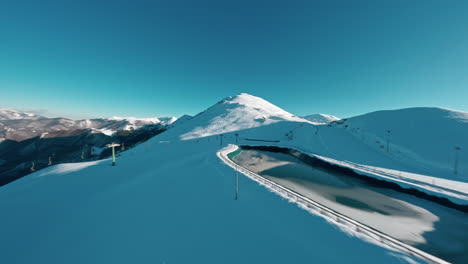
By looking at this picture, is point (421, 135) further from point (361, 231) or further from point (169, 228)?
point (169, 228)

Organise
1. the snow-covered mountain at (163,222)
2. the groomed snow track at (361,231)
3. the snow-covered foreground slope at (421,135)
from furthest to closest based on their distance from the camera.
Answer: the snow-covered foreground slope at (421,135), the snow-covered mountain at (163,222), the groomed snow track at (361,231)

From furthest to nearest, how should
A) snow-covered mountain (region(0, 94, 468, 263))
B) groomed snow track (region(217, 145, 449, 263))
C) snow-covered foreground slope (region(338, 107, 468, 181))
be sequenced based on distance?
1. snow-covered foreground slope (region(338, 107, 468, 181))
2. snow-covered mountain (region(0, 94, 468, 263))
3. groomed snow track (region(217, 145, 449, 263))

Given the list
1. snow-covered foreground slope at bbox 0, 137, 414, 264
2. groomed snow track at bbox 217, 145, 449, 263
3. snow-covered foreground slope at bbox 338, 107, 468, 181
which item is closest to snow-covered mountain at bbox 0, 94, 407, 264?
snow-covered foreground slope at bbox 0, 137, 414, 264

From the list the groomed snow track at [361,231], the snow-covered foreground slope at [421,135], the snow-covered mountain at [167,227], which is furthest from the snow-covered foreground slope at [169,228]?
the snow-covered foreground slope at [421,135]

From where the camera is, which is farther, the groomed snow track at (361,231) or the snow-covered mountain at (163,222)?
the snow-covered mountain at (163,222)

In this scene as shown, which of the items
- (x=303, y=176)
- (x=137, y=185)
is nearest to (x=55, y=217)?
(x=137, y=185)

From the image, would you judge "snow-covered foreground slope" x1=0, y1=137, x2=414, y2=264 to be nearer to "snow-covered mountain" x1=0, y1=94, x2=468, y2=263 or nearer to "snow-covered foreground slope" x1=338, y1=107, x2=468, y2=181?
"snow-covered mountain" x1=0, y1=94, x2=468, y2=263

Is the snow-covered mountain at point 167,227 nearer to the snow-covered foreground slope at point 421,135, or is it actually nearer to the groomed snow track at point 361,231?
the groomed snow track at point 361,231

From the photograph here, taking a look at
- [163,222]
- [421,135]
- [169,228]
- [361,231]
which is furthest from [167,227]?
[421,135]
